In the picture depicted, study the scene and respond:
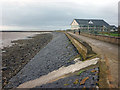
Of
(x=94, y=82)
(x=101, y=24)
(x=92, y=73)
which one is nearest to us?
(x=94, y=82)

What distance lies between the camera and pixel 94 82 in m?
3.63

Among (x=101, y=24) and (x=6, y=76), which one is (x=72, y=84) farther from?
(x=101, y=24)

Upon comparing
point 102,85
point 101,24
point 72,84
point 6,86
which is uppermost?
point 101,24

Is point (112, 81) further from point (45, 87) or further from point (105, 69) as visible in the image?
point (45, 87)

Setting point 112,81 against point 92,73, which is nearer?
point 112,81

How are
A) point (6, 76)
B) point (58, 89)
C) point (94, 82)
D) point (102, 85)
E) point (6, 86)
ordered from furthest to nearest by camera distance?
point (6, 76), point (6, 86), point (58, 89), point (94, 82), point (102, 85)

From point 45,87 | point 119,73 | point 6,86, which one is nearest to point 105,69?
point 119,73

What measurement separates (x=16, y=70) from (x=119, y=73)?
8.39m

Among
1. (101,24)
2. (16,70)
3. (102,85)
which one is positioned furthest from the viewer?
(101,24)

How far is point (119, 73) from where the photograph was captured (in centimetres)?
404

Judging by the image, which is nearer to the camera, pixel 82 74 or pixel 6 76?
pixel 82 74

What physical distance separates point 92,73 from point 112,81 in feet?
2.98

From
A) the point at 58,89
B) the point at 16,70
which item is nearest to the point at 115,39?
the point at 58,89

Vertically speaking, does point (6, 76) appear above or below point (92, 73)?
below
